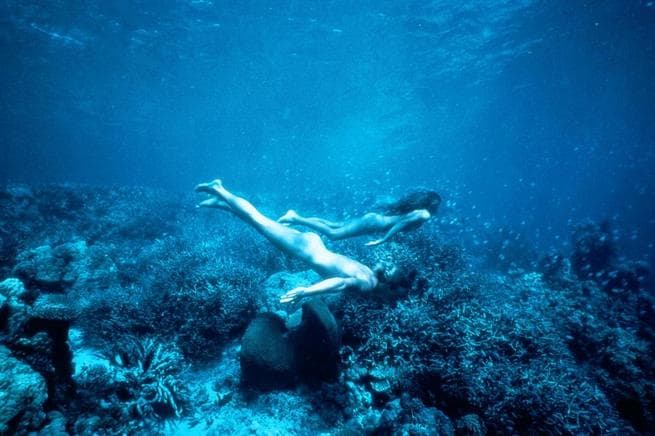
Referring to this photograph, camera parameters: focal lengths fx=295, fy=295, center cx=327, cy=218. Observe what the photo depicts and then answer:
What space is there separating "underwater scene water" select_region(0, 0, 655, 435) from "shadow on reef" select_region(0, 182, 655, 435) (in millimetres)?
37

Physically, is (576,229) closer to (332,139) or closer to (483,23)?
(483,23)

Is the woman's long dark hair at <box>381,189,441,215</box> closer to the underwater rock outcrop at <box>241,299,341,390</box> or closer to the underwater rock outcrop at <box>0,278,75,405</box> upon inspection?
the underwater rock outcrop at <box>241,299,341,390</box>

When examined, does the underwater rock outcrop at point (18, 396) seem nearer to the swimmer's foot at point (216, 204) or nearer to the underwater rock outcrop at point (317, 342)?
the underwater rock outcrop at point (317, 342)

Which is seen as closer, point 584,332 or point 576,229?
point 584,332

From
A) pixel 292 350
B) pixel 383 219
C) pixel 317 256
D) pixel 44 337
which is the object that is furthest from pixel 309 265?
pixel 44 337

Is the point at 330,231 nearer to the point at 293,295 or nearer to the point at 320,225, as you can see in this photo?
the point at 320,225

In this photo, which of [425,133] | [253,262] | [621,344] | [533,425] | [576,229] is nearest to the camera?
[533,425]

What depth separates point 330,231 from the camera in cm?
688

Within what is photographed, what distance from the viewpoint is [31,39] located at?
20766 mm

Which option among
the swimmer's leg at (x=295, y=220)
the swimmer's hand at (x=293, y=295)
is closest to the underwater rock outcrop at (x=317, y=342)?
the swimmer's hand at (x=293, y=295)

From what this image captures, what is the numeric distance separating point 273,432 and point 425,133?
2284 inches

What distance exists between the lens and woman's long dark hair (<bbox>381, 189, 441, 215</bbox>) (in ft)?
20.3

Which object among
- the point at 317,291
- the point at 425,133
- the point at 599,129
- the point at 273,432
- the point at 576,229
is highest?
the point at 599,129

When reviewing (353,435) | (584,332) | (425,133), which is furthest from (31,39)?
(425,133)
